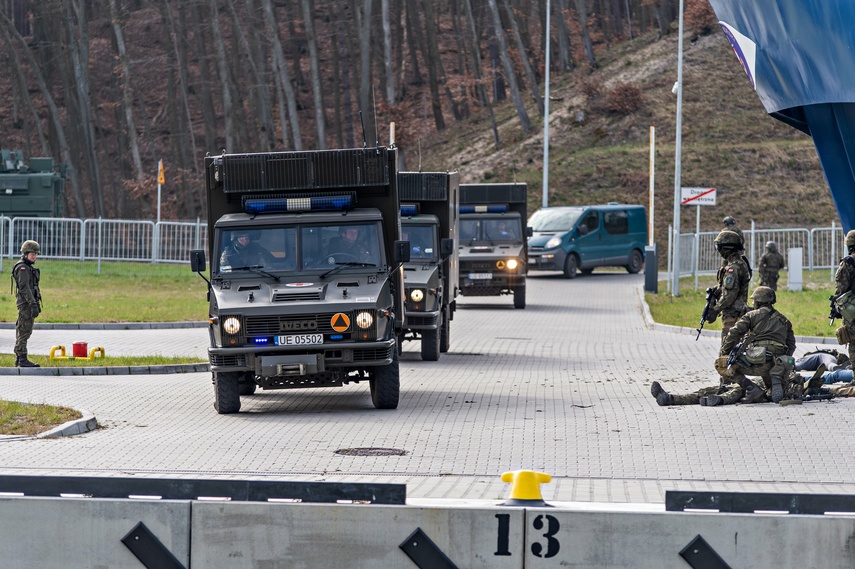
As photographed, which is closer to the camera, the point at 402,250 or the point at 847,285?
the point at 402,250

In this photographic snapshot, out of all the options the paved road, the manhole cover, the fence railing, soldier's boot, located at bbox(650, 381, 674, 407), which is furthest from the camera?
the fence railing

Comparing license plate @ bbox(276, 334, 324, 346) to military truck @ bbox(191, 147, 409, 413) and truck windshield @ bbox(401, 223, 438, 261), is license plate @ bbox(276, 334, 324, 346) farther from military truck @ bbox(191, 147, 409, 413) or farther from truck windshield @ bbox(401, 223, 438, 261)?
truck windshield @ bbox(401, 223, 438, 261)

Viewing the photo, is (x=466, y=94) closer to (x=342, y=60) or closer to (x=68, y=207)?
(x=342, y=60)

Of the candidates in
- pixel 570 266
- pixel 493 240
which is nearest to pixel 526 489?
pixel 493 240

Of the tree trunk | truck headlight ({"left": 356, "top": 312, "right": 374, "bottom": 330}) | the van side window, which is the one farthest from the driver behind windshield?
the tree trunk

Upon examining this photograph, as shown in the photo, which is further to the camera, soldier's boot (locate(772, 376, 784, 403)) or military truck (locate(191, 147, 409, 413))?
soldier's boot (locate(772, 376, 784, 403))

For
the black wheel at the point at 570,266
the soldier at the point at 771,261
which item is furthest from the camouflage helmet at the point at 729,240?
the black wheel at the point at 570,266

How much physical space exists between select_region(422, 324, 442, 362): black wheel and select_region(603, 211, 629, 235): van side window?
24566 mm

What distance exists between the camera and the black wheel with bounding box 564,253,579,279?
41875mm

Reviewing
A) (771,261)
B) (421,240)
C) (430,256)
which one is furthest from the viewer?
(771,261)

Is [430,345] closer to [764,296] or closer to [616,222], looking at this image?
[764,296]

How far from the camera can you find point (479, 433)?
12.1 m

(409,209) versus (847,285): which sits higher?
(409,209)

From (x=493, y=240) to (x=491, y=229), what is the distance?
0.33m
